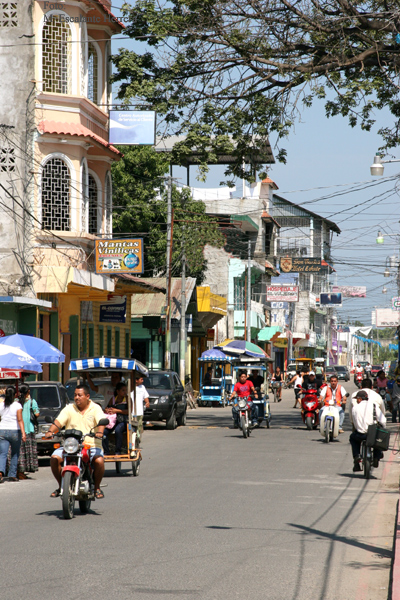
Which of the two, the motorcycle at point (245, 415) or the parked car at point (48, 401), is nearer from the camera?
the parked car at point (48, 401)

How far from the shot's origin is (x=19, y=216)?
26.4 metres

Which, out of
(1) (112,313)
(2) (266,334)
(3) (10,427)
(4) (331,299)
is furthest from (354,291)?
(3) (10,427)

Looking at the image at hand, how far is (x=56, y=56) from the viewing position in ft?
89.2

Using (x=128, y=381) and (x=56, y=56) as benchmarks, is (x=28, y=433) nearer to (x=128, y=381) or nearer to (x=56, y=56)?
(x=128, y=381)

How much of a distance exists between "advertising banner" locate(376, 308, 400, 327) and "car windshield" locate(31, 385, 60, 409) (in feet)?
165

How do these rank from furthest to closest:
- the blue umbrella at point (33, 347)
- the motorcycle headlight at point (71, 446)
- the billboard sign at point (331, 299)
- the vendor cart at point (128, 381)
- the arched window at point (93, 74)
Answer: the billboard sign at point (331, 299) < the arched window at point (93, 74) < the blue umbrella at point (33, 347) < the vendor cart at point (128, 381) < the motorcycle headlight at point (71, 446)

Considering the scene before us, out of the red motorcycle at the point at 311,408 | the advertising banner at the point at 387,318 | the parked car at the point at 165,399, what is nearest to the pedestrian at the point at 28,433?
the parked car at the point at 165,399

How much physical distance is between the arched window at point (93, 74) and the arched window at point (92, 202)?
9.01 feet

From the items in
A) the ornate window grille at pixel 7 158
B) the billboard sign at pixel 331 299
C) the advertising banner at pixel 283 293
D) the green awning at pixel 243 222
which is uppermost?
the green awning at pixel 243 222

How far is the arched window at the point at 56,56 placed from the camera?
88.5 ft

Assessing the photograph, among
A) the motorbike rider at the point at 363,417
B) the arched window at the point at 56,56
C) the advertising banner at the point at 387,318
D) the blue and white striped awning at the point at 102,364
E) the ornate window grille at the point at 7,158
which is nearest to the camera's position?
the blue and white striped awning at the point at 102,364

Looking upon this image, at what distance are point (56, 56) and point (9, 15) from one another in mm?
1852

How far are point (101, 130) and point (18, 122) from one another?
155 inches

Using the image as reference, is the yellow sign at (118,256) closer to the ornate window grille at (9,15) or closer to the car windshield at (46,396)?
the ornate window grille at (9,15)
